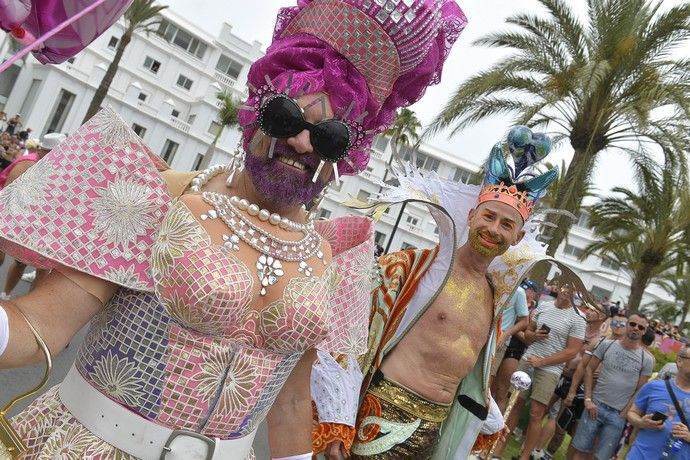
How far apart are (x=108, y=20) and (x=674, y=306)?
3849 cm

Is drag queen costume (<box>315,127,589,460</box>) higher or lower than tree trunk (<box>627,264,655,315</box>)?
lower

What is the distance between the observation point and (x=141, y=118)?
38.5 meters

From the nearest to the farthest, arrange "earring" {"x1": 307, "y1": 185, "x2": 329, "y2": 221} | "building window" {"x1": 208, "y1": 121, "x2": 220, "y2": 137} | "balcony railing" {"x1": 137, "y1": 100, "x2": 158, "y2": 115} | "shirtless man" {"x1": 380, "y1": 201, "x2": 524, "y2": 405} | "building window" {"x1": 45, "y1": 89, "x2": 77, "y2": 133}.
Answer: "earring" {"x1": 307, "y1": 185, "x2": 329, "y2": 221} → "shirtless man" {"x1": 380, "y1": 201, "x2": 524, "y2": 405} → "building window" {"x1": 45, "y1": 89, "x2": 77, "y2": 133} → "balcony railing" {"x1": 137, "y1": 100, "x2": 158, "y2": 115} → "building window" {"x1": 208, "y1": 121, "x2": 220, "y2": 137}

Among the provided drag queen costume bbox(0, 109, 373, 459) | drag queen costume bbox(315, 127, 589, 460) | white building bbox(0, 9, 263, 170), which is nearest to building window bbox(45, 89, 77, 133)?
white building bbox(0, 9, 263, 170)

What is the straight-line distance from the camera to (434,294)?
3344mm

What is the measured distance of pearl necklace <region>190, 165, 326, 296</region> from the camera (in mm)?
1735

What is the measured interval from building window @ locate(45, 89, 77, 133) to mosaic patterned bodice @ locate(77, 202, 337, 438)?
125 feet

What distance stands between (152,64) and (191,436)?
42.2 metres

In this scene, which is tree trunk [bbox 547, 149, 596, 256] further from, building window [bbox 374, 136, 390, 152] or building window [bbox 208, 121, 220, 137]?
building window [bbox 374, 136, 390, 152]

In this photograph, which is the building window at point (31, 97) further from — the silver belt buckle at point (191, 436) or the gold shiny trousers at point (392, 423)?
the silver belt buckle at point (191, 436)

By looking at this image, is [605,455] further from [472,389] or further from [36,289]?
[36,289]

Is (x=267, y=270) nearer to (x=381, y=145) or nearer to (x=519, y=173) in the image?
(x=519, y=173)

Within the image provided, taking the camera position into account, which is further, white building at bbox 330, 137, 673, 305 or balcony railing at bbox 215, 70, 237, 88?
white building at bbox 330, 137, 673, 305

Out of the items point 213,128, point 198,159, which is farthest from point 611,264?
point 198,159
